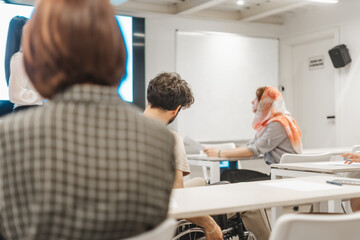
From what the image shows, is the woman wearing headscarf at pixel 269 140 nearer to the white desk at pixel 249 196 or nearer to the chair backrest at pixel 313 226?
the white desk at pixel 249 196

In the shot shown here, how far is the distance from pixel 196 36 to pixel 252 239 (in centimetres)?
402

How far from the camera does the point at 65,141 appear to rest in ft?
3.05

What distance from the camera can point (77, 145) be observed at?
938mm

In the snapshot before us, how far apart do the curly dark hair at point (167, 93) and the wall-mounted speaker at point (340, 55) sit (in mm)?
4055

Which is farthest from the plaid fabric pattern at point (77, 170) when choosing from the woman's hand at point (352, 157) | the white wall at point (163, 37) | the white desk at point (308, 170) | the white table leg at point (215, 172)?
the white wall at point (163, 37)

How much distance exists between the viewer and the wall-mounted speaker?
18.4 feet

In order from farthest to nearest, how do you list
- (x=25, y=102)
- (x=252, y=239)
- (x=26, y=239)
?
(x=25, y=102) → (x=252, y=239) → (x=26, y=239)

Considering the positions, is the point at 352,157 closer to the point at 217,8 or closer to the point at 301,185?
the point at 301,185

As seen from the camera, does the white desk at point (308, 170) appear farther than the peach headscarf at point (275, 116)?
No

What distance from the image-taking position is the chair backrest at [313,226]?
1165 millimetres

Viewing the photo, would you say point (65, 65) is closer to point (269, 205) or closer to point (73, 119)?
point (73, 119)

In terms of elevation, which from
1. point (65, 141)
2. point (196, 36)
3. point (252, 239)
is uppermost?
point (196, 36)

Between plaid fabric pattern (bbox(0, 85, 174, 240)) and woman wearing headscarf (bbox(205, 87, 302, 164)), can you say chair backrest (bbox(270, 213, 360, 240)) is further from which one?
woman wearing headscarf (bbox(205, 87, 302, 164))

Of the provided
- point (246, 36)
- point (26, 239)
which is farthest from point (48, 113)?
point (246, 36)
